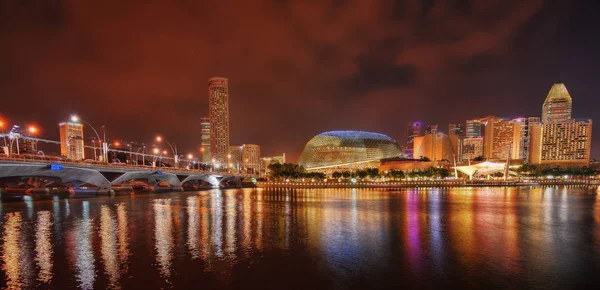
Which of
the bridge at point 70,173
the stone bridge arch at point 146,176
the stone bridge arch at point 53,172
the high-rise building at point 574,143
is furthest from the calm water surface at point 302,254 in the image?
the high-rise building at point 574,143

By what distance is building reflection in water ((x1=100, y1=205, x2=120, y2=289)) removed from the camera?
1309 cm

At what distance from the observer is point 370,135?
612 feet

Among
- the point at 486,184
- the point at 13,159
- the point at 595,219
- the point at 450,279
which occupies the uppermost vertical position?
the point at 13,159

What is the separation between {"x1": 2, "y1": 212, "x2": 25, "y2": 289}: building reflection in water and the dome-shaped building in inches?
5661

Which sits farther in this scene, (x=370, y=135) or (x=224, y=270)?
(x=370, y=135)

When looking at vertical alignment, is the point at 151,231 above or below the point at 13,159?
below

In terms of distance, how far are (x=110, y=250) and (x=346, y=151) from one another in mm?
153164

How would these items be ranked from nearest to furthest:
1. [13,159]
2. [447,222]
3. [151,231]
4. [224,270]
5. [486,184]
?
[224,270] < [151,231] < [447,222] < [13,159] < [486,184]

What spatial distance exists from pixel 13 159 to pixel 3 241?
32.2 m

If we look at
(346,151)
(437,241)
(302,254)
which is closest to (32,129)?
(302,254)

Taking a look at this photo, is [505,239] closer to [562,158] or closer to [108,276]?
[108,276]

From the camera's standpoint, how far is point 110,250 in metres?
17.3

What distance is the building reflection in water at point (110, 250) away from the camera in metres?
13.1

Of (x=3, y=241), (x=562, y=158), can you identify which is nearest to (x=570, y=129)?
(x=562, y=158)
